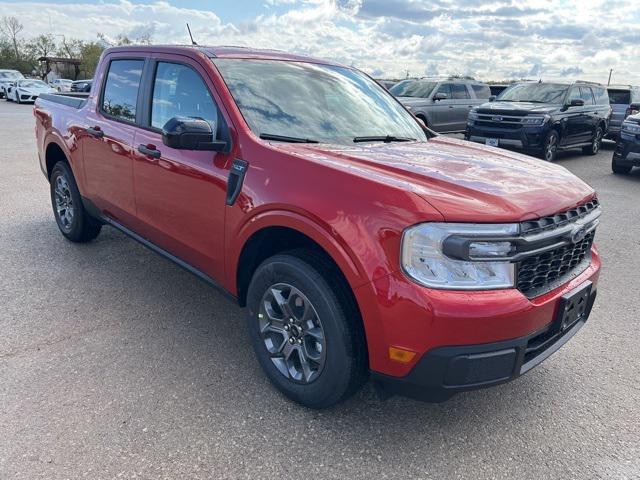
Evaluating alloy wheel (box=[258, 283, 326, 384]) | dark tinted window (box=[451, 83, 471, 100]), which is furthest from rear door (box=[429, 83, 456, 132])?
alloy wheel (box=[258, 283, 326, 384])

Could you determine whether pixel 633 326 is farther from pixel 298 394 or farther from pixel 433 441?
pixel 298 394

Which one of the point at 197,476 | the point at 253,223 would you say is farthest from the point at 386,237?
the point at 197,476

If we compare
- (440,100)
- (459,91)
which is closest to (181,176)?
(440,100)

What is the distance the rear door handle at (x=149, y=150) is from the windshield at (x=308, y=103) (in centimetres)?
72

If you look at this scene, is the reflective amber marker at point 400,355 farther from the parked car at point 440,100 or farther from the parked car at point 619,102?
the parked car at point 619,102

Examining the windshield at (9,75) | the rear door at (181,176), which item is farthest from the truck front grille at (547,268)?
the windshield at (9,75)

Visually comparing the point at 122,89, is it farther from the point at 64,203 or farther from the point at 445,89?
the point at 445,89

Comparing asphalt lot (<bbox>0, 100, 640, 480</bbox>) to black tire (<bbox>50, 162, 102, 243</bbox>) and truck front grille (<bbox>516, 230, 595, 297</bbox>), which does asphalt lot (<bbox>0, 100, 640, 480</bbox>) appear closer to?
truck front grille (<bbox>516, 230, 595, 297</bbox>)

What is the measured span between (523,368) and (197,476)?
152cm

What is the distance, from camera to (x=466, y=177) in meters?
2.54

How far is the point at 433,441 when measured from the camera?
8.36 ft

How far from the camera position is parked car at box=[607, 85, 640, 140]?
51.1ft

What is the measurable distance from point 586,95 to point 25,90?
2801 centimetres

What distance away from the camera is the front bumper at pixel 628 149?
9844mm
